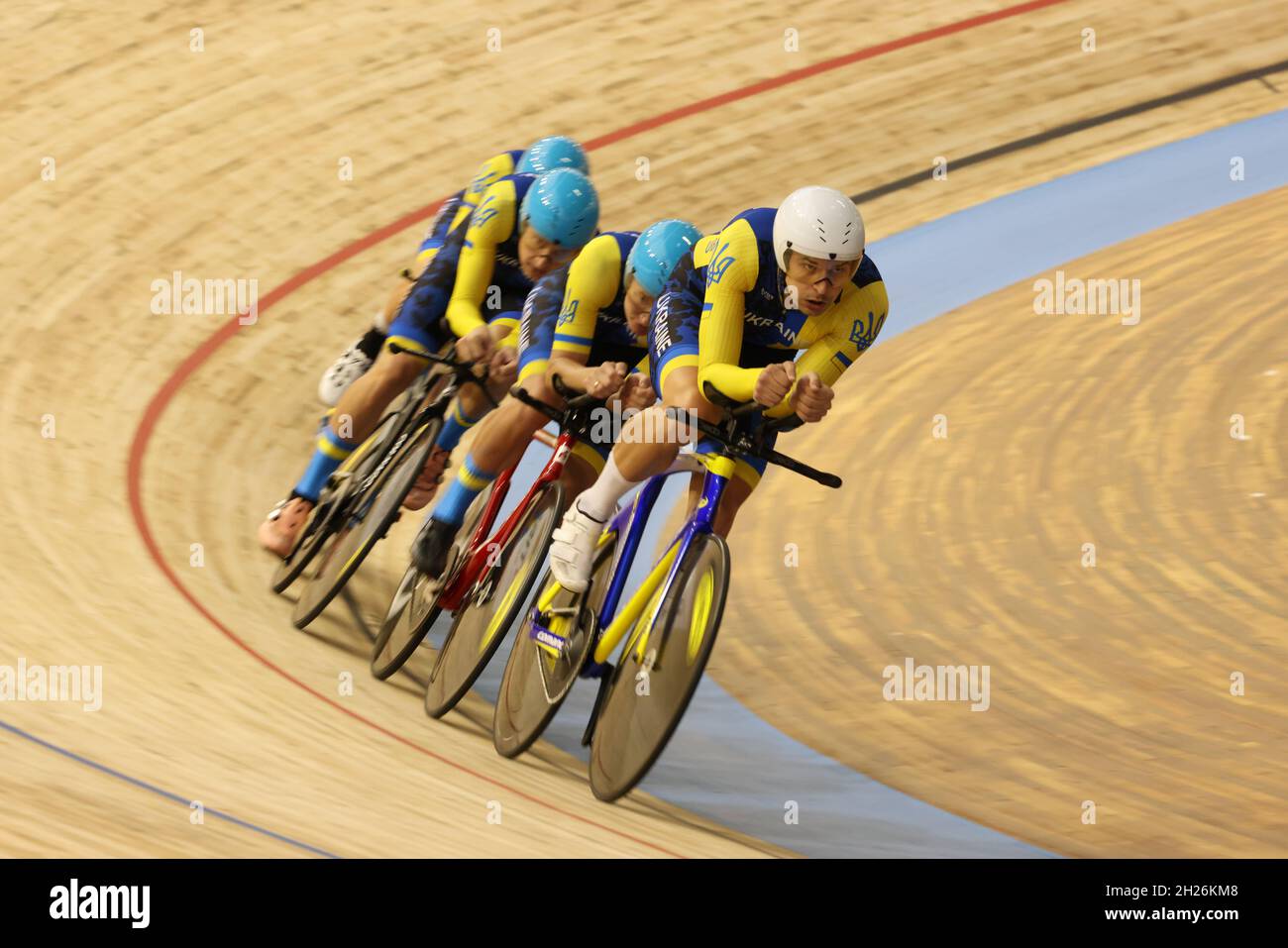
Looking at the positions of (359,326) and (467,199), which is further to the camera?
(359,326)

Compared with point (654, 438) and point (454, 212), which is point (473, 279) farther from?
point (654, 438)

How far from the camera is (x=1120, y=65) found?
31.3 ft

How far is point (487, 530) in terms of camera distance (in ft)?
15.1

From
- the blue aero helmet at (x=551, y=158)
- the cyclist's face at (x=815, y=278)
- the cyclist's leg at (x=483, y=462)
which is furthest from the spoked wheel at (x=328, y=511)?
the cyclist's face at (x=815, y=278)

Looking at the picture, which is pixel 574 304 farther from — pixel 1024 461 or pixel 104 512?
pixel 1024 461

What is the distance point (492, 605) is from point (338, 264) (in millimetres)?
3453

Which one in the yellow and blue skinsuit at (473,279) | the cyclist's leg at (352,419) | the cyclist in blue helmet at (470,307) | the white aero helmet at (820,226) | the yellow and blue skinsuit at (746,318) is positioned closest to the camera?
the white aero helmet at (820,226)

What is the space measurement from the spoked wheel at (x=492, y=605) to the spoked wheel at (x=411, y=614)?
0.09 m

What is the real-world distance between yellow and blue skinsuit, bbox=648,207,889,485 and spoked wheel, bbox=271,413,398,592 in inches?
53.2

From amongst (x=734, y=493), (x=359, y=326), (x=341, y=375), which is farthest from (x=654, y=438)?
(x=359, y=326)

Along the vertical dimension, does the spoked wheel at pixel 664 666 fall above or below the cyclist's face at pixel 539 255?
below

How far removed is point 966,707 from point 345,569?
178cm

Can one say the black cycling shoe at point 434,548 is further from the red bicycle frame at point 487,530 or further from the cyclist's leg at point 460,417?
the cyclist's leg at point 460,417

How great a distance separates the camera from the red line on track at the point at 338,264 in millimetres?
4215
